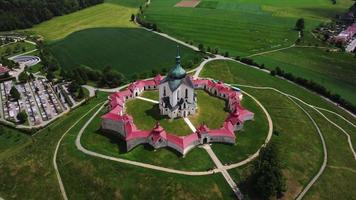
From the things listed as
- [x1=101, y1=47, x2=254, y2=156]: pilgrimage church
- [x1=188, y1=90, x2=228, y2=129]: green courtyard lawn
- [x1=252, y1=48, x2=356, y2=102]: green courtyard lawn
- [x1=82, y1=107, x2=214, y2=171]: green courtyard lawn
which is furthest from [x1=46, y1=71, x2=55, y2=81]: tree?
[x1=252, y1=48, x2=356, y2=102]: green courtyard lawn

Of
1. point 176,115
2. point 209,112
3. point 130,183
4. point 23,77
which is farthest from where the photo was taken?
point 23,77

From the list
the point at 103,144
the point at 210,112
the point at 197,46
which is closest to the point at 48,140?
the point at 103,144

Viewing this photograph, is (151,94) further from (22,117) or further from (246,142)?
(22,117)

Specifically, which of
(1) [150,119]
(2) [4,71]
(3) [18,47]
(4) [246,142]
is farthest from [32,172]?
(3) [18,47]

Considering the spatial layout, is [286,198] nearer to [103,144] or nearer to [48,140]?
[103,144]

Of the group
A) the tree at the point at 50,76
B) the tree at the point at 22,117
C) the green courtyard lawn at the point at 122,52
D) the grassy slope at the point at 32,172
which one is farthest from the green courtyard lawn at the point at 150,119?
the tree at the point at 50,76

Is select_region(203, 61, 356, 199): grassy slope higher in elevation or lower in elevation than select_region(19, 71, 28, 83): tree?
lower

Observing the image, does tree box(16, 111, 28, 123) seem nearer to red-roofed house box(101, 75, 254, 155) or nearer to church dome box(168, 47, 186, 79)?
red-roofed house box(101, 75, 254, 155)
